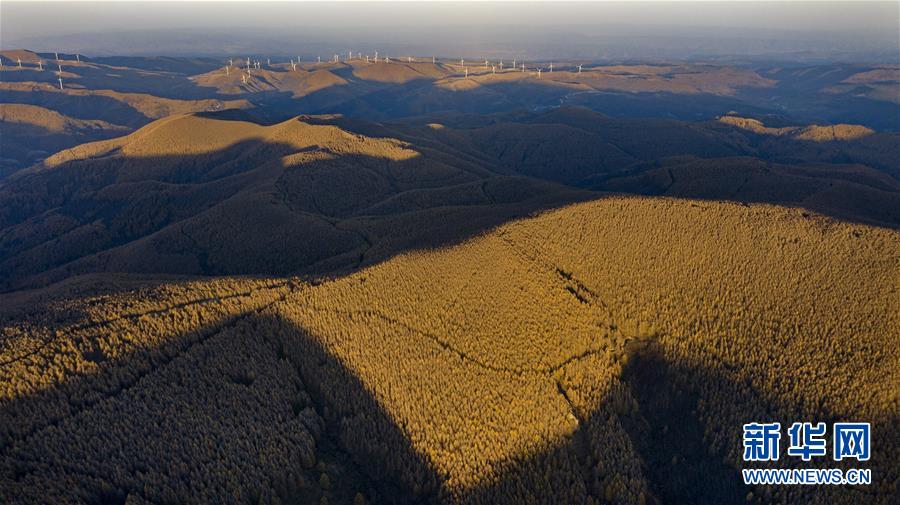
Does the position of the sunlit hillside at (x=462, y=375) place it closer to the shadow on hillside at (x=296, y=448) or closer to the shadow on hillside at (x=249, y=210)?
the shadow on hillside at (x=296, y=448)

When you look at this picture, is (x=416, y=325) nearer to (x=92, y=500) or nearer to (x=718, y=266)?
(x=92, y=500)

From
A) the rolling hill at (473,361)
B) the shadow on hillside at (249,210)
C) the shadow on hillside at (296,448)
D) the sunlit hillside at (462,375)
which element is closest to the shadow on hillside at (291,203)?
the shadow on hillside at (249,210)

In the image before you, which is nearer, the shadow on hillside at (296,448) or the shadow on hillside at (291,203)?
the shadow on hillside at (296,448)

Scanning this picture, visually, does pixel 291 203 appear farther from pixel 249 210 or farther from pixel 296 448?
pixel 296 448

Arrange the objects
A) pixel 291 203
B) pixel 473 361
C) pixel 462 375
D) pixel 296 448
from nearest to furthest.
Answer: pixel 296 448 → pixel 462 375 → pixel 473 361 → pixel 291 203

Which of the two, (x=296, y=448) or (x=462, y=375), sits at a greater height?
(x=462, y=375)

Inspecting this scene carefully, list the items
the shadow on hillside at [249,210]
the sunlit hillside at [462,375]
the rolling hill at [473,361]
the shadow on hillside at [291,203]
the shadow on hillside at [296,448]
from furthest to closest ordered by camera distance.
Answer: the shadow on hillside at [291,203]
the shadow on hillside at [249,210]
the rolling hill at [473,361]
the sunlit hillside at [462,375]
the shadow on hillside at [296,448]

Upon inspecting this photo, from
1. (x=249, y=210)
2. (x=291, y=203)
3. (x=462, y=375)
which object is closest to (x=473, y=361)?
(x=462, y=375)

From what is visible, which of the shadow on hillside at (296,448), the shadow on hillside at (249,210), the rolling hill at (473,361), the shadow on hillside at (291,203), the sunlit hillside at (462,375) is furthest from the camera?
the shadow on hillside at (291,203)

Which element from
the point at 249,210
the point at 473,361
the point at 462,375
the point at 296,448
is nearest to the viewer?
the point at 296,448

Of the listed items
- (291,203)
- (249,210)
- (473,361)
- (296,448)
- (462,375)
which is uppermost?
(291,203)

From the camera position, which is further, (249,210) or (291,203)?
(291,203)
